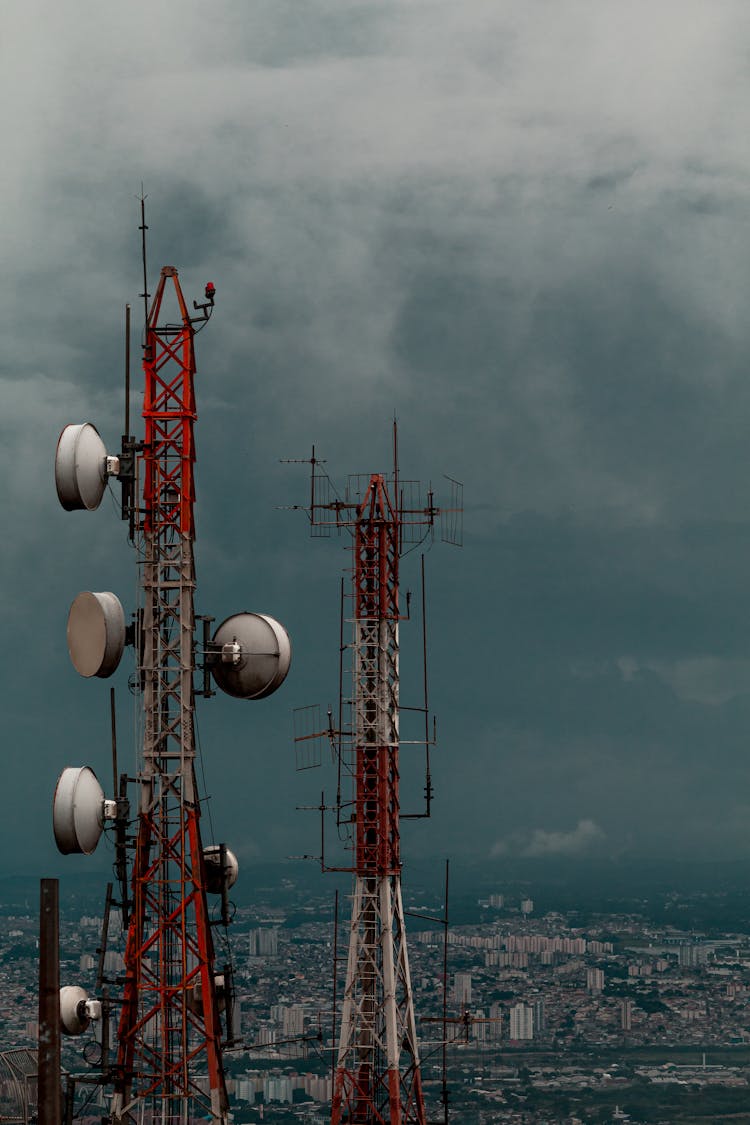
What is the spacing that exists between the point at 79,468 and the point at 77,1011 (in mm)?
7158

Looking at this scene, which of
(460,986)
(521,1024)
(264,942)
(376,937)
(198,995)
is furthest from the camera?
(264,942)

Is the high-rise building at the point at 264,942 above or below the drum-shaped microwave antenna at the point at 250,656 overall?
below

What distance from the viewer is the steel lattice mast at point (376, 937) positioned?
3412 centimetres

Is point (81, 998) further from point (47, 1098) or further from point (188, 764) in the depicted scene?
point (47, 1098)

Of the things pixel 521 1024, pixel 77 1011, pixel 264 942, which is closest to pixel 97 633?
pixel 77 1011

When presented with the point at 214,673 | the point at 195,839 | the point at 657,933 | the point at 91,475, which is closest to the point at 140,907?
the point at 195,839

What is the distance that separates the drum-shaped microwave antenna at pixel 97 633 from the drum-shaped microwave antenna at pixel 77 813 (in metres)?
1.47

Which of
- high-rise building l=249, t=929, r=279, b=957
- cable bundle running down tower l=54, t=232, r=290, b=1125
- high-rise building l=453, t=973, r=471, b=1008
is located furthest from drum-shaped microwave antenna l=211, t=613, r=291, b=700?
high-rise building l=249, t=929, r=279, b=957

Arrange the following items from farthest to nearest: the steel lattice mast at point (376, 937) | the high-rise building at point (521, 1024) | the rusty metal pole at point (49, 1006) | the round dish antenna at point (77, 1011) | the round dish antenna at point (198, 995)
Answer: the high-rise building at point (521, 1024)
the steel lattice mast at point (376, 937)
the round dish antenna at point (198, 995)
the round dish antenna at point (77, 1011)
the rusty metal pole at point (49, 1006)

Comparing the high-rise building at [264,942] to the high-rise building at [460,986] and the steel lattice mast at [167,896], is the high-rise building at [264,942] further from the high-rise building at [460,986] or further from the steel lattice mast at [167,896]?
the steel lattice mast at [167,896]

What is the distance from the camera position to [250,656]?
25.9m

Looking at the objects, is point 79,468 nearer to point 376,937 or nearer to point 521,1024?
point 376,937

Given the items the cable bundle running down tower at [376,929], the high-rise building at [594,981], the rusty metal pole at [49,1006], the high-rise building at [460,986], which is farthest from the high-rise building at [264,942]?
the rusty metal pole at [49,1006]

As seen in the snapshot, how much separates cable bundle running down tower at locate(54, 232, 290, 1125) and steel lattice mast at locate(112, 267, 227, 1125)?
19 millimetres
